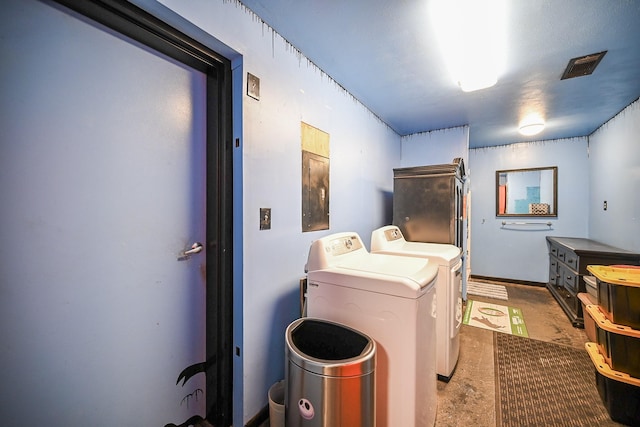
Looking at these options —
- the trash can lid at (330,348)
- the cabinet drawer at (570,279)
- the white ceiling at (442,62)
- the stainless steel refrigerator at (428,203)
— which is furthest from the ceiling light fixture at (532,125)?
the trash can lid at (330,348)

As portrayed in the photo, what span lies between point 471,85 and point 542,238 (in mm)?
3623

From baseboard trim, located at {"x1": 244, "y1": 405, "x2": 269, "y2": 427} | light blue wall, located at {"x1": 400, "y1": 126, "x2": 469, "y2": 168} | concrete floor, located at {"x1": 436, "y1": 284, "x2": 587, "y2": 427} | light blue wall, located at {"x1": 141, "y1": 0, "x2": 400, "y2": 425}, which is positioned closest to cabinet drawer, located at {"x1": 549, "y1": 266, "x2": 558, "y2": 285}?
concrete floor, located at {"x1": 436, "y1": 284, "x2": 587, "y2": 427}

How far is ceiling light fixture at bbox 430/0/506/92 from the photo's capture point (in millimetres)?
1380

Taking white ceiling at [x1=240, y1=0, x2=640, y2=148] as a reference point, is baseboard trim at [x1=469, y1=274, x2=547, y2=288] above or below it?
below

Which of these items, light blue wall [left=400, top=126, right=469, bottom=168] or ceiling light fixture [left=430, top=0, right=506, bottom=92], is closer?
ceiling light fixture [left=430, top=0, right=506, bottom=92]

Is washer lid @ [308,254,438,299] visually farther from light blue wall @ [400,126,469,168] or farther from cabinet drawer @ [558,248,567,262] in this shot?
cabinet drawer @ [558,248,567,262]

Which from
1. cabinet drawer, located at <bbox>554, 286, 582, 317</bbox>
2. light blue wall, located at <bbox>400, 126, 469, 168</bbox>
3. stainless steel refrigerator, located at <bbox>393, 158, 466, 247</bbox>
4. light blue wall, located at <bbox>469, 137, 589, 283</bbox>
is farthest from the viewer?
light blue wall, located at <bbox>469, 137, 589, 283</bbox>

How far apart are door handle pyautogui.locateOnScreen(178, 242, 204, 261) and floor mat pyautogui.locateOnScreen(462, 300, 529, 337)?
2932mm

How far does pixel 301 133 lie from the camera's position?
182cm

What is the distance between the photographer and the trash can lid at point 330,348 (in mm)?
977

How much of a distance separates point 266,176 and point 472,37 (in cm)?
158

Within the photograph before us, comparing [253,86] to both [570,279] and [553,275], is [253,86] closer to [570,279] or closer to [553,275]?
[570,279]

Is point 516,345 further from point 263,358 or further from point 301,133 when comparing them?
point 301,133

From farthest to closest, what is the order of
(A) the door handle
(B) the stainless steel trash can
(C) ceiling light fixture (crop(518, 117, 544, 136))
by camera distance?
(C) ceiling light fixture (crop(518, 117, 544, 136))
(A) the door handle
(B) the stainless steel trash can
